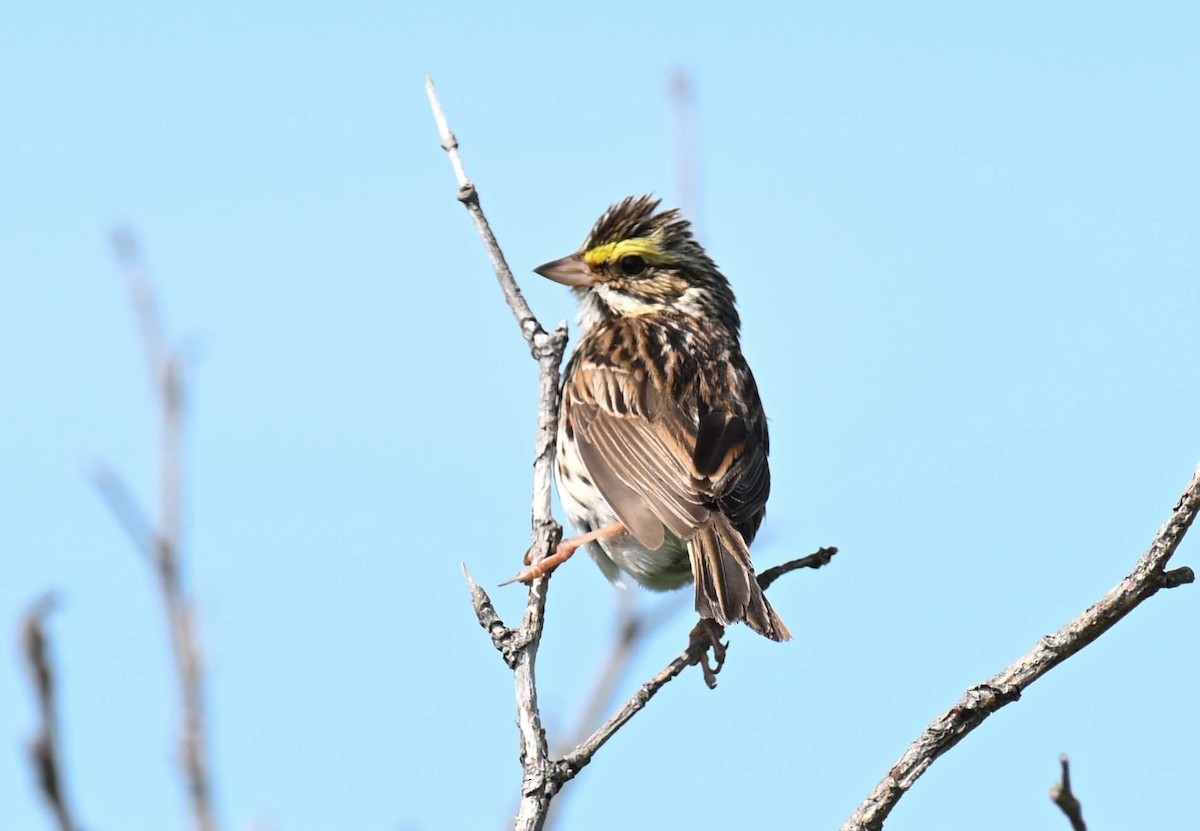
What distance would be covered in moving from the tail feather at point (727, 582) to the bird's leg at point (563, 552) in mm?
359

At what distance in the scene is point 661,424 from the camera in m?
6.38

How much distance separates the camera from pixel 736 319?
307 inches

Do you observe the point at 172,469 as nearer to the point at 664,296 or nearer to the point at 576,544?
the point at 576,544

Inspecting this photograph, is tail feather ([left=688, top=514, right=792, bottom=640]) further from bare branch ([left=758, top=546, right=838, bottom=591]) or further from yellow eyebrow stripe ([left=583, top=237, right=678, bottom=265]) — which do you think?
yellow eyebrow stripe ([left=583, top=237, right=678, bottom=265])

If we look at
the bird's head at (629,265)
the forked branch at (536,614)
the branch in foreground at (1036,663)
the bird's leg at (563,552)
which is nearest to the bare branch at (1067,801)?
the branch in foreground at (1036,663)

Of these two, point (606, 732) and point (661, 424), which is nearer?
point (606, 732)

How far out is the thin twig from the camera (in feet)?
12.9

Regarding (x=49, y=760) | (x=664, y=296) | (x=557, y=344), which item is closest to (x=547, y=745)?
(x=557, y=344)

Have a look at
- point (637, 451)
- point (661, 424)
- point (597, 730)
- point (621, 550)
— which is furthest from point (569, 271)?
point (597, 730)

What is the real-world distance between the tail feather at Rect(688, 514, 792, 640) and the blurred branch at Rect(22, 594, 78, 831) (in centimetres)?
338

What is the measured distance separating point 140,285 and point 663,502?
95.3 inches

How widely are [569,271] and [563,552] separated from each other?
7.30ft

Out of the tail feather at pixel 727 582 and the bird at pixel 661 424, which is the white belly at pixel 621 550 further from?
the tail feather at pixel 727 582

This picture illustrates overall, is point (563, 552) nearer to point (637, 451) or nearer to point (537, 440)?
point (537, 440)
